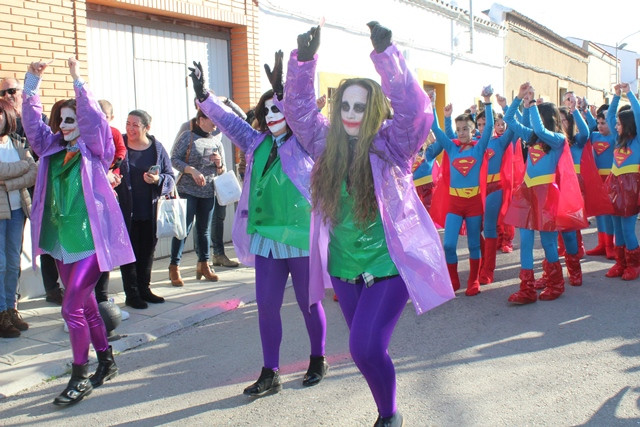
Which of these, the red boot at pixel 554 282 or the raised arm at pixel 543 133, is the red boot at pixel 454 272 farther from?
the raised arm at pixel 543 133

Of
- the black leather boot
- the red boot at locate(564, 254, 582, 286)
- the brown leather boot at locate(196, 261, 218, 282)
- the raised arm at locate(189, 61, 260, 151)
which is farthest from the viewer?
the brown leather boot at locate(196, 261, 218, 282)

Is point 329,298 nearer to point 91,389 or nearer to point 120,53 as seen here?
point 91,389

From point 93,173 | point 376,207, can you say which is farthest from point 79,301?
point 376,207

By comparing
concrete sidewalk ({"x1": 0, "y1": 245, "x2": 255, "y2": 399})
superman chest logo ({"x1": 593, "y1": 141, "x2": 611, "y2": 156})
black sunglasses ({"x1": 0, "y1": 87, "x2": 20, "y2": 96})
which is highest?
black sunglasses ({"x1": 0, "y1": 87, "x2": 20, "y2": 96})

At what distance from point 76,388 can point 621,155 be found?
5.74m

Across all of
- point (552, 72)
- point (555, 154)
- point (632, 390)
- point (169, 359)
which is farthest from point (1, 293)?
point (552, 72)

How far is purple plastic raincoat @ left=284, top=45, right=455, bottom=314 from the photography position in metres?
2.76

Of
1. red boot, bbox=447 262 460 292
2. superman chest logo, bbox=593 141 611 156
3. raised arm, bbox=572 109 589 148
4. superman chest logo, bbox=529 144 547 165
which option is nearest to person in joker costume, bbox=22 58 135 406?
red boot, bbox=447 262 460 292

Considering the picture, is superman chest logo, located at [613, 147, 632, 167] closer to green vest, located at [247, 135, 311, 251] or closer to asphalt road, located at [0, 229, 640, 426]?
asphalt road, located at [0, 229, 640, 426]

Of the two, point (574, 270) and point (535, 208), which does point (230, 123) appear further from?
point (574, 270)

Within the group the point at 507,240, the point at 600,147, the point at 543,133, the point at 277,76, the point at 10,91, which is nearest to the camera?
the point at 277,76

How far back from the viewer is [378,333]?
281 cm

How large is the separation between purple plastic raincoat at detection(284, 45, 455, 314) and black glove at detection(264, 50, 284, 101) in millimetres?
535

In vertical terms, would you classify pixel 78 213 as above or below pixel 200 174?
below
